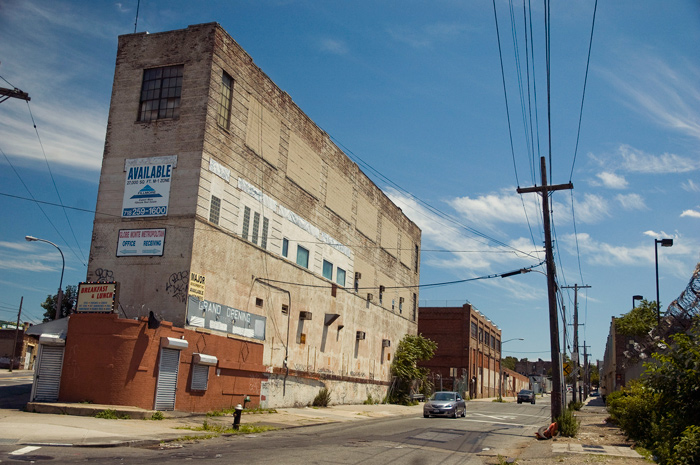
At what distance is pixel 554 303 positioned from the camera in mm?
25219

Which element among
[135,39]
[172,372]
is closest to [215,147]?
[135,39]

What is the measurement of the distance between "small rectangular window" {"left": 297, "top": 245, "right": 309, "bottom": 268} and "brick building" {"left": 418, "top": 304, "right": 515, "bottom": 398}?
3981 centimetres

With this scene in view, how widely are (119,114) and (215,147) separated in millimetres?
4819

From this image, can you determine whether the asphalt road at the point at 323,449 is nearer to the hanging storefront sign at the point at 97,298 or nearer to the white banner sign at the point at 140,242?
the hanging storefront sign at the point at 97,298

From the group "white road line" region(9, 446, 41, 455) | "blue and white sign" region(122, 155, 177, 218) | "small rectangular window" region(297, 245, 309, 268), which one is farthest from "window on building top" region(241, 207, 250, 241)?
"white road line" region(9, 446, 41, 455)

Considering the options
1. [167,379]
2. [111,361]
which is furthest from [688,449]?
[111,361]

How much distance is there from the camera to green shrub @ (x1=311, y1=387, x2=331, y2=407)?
3467cm

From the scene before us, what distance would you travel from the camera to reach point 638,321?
218 feet

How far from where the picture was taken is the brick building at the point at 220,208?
25.1 m

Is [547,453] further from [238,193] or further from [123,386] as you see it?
[238,193]

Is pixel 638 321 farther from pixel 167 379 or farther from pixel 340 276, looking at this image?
pixel 167 379

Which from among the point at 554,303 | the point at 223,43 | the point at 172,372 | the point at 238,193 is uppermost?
the point at 223,43

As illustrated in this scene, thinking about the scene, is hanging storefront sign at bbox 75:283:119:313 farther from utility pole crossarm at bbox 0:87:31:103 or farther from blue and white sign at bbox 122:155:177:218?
utility pole crossarm at bbox 0:87:31:103

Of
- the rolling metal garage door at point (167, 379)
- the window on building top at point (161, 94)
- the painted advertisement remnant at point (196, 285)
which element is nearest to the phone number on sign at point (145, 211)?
the painted advertisement remnant at point (196, 285)
